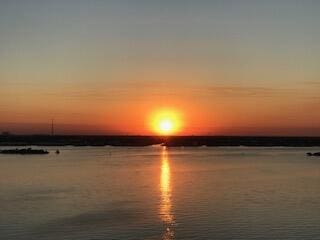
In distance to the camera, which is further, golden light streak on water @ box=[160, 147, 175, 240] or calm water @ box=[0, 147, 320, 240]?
calm water @ box=[0, 147, 320, 240]

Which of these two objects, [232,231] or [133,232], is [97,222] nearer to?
[133,232]

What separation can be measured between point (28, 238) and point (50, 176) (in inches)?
1286

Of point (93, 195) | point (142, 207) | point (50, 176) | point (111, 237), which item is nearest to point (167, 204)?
point (142, 207)

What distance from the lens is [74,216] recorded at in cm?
2830

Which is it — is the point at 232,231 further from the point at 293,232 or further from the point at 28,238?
the point at 28,238

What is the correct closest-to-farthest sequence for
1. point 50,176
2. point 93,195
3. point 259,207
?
point 259,207 → point 93,195 → point 50,176

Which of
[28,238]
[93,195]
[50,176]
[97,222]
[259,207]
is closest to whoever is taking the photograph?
[28,238]

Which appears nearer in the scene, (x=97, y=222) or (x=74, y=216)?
(x=97, y=222)

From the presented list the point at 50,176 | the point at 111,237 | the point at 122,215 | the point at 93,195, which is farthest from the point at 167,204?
the point at 50,176

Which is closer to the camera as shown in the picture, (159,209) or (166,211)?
(166,211)

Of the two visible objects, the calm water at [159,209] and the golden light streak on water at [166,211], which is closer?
the golden light streak on water at [166,211]

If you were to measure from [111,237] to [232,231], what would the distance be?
211 inches

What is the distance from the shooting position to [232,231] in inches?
949

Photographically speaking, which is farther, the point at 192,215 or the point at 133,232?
the point at 192,215
